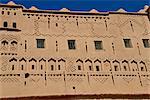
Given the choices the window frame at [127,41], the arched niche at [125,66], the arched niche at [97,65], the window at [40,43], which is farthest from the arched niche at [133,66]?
the window at [40,43]

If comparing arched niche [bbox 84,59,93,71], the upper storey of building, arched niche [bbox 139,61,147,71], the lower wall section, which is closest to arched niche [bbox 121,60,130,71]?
the lower wall section

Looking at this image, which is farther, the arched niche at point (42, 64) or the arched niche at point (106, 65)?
the arched niche at point (106, 65)

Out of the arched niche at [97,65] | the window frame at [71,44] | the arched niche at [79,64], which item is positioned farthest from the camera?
the window frame at [71,44]

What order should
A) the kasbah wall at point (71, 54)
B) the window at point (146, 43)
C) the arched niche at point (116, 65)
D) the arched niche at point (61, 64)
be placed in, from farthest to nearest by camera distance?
the window at point (146, 43) → the arched niche at point (116, 65) → the arched niche at point (61, 64) → the kasbah wall at point (71, 54)

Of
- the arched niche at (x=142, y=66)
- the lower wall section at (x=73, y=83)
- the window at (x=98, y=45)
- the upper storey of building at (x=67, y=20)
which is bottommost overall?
the lower wall section at (x=73, y=83)

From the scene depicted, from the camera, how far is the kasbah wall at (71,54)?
14.2 meters

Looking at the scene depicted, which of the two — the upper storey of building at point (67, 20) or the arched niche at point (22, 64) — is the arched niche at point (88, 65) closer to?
the upper storey of building at point (67, 20)

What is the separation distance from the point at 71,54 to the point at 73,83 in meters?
1.57

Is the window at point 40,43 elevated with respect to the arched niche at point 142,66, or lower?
elevated

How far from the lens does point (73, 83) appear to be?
14.4m

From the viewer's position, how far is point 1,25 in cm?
1535

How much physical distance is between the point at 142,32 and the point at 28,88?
21.4 feet

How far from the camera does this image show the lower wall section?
1374 cm

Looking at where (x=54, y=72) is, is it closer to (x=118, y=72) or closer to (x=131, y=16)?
(x=118, y=72)
